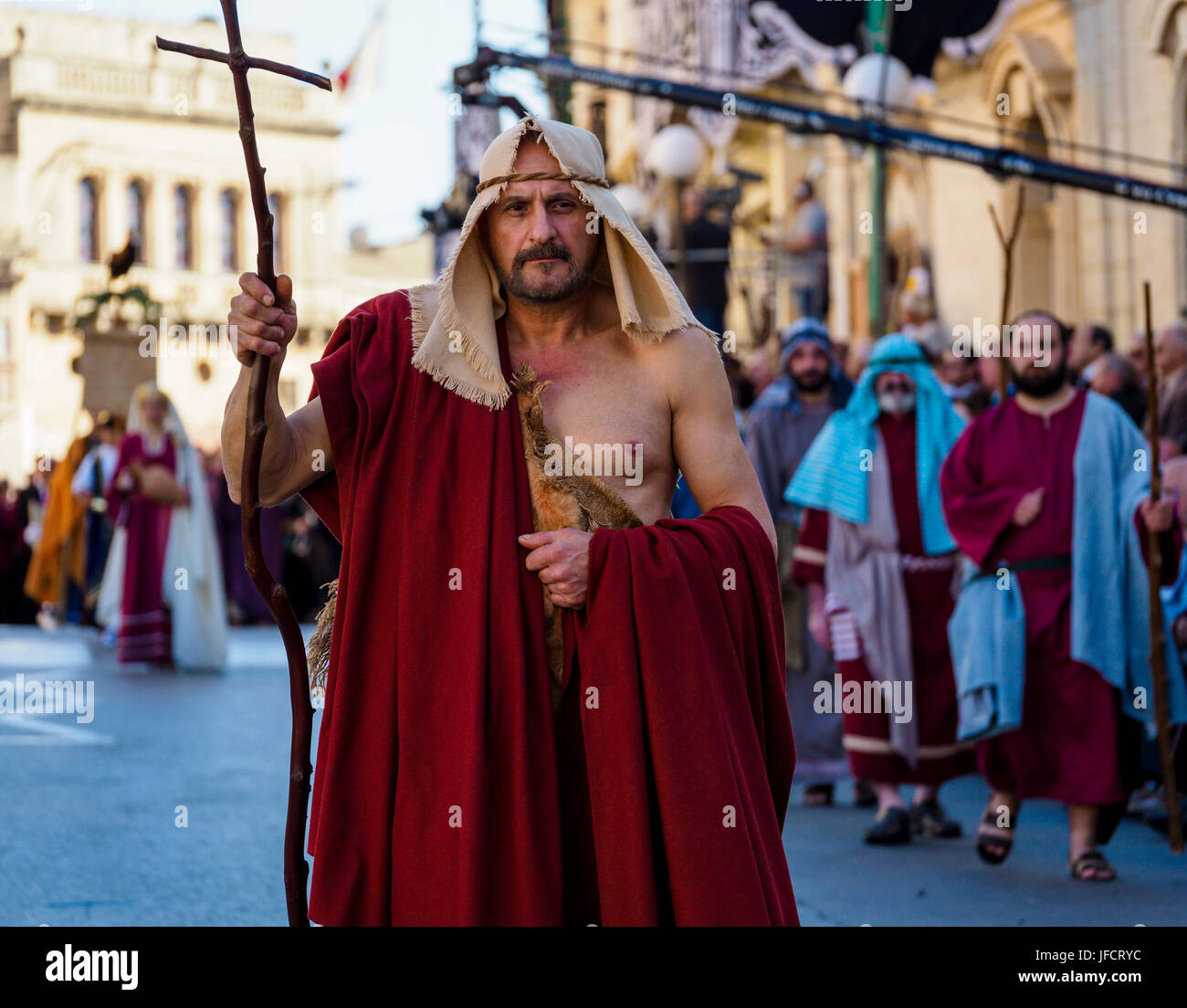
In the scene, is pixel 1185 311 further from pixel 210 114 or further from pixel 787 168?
pixel 210 114

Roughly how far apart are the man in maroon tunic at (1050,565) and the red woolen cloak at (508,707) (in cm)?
361

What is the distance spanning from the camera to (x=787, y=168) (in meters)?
24.2

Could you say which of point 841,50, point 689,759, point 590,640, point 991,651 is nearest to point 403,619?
point 590,640

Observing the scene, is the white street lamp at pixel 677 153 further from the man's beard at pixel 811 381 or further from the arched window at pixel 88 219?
the arched window at pixel 88 219

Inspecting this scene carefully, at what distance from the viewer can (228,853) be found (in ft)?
24.8

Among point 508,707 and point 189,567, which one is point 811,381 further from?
point 189,567

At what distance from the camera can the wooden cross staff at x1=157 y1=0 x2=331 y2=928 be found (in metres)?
3.70

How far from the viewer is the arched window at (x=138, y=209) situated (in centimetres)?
5769

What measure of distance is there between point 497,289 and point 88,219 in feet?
182

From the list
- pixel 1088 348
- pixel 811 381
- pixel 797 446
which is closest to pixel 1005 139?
pixel 1088 348

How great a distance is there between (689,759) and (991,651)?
13.0ft

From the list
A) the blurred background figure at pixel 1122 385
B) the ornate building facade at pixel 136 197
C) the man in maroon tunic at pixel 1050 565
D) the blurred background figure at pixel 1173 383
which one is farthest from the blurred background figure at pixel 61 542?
the ornate building facade at pixel 136 197

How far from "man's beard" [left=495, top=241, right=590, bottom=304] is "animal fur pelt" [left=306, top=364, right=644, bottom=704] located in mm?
159

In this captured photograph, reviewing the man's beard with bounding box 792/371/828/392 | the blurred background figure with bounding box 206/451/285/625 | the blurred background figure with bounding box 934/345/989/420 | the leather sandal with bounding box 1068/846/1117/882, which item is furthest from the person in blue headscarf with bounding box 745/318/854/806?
the blurred background figure with bounding box 206/451/285/625
